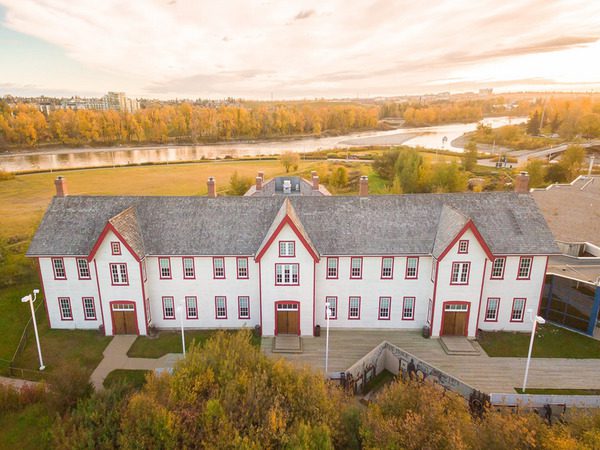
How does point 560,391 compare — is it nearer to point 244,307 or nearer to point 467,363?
point 467,363

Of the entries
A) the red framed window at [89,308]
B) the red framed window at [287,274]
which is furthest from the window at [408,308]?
the red framed window at [89,308]

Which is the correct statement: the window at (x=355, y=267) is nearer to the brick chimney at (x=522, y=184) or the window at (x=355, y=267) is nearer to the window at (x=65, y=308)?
the brick chimney at (x=522, y=184)

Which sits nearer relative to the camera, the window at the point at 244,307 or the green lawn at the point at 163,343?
the green lawn at the point at 163,343

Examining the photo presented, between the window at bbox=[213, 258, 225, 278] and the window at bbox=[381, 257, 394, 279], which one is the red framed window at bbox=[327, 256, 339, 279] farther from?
the window at bbox=[213, 258, 225, 278]

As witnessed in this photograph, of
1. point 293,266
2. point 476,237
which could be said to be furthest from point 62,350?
point 476,237

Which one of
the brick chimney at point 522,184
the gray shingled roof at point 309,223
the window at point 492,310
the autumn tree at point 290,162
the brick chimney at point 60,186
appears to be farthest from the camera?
the autumn tree at point 290,162

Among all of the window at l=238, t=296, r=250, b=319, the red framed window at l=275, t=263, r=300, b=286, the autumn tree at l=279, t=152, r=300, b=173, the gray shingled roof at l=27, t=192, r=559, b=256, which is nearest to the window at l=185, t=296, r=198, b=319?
the window at l=238, t=296, r=250, b=319
